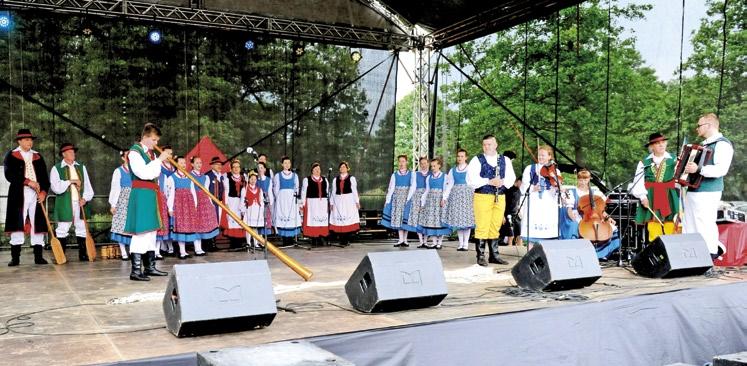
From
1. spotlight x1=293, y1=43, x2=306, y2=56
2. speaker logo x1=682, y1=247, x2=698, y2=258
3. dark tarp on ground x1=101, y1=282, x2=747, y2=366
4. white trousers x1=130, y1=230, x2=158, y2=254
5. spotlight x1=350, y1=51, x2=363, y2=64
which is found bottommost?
dark tarp on ground x1=101, y1=282, x2=747, y2=366

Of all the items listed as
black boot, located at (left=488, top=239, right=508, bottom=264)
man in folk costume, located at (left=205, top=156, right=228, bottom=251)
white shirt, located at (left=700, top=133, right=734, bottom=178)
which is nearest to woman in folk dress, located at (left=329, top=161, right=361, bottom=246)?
man in folk costume, located at (left=205, top=156, right=228, bottom=251)

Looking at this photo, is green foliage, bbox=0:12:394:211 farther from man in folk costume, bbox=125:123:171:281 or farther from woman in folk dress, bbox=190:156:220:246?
man in folk costume, bbox=125:123:171:281

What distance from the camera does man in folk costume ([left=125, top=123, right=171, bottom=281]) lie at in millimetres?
5188

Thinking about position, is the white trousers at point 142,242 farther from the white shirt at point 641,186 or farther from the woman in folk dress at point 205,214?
the white shirt at point 641,186

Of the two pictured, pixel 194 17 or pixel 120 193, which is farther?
pixel 194 17

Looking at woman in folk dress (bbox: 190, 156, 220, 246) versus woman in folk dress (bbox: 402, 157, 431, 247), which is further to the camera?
woman in folk dress (bbox: 402, 157, 431, 247)

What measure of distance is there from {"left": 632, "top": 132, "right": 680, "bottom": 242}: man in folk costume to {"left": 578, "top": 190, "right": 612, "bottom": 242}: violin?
365mm

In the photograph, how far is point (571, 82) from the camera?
678 inches

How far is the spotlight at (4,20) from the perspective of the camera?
840cm

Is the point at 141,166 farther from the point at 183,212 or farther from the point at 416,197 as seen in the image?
the point at 416,197

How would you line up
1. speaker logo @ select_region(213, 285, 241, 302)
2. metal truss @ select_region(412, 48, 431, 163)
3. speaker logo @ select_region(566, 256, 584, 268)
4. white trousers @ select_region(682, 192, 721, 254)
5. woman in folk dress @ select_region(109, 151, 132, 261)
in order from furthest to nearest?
metal truss @ select_region(412, 48, 431, 163) → woman in folk dress @ select_region(109, 151, 132, 261) → white trousers @ select_region(682, 192, 721, 254) → speaker logo @ select_region(566, 256, 584, 268) → speaker logo @ select_region(213, 285, 241, 302)

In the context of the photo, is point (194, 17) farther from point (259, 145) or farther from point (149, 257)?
point (149, 257)

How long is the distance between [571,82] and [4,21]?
1415cm

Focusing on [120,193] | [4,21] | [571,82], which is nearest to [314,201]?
[120,193]
